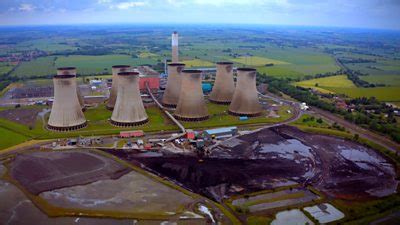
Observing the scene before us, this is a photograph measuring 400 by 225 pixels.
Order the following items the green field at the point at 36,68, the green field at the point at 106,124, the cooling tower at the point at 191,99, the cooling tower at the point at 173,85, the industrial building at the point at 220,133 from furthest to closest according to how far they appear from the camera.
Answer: the green field at the point at 36,68, the cooling tower at the point at 173,85, the cooling tower at the point at 191,99, the green field at the point at 106,124, the industrial building at the point at 220,133

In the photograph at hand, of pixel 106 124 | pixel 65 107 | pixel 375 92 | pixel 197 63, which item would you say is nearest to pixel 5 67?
pixel 197 63

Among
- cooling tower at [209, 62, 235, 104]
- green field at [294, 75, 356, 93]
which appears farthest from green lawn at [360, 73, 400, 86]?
cooling tower at [209, 62, 235, 104]

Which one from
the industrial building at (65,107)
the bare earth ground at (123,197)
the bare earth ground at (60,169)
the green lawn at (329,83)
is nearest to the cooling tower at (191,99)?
the industrial building at (65,107)

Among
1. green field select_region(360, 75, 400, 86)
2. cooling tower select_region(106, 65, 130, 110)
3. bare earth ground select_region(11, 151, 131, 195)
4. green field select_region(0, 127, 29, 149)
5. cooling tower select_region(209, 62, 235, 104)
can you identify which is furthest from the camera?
green field select_region(360, 75, 400, 86)

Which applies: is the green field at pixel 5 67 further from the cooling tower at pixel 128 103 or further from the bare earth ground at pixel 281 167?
the bare earth ground at pixel 281 167

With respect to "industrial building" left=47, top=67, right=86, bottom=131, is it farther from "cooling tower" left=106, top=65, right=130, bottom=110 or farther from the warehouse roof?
the warehouse roof

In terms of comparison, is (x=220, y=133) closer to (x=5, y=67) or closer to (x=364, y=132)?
(x=364, y=132)
